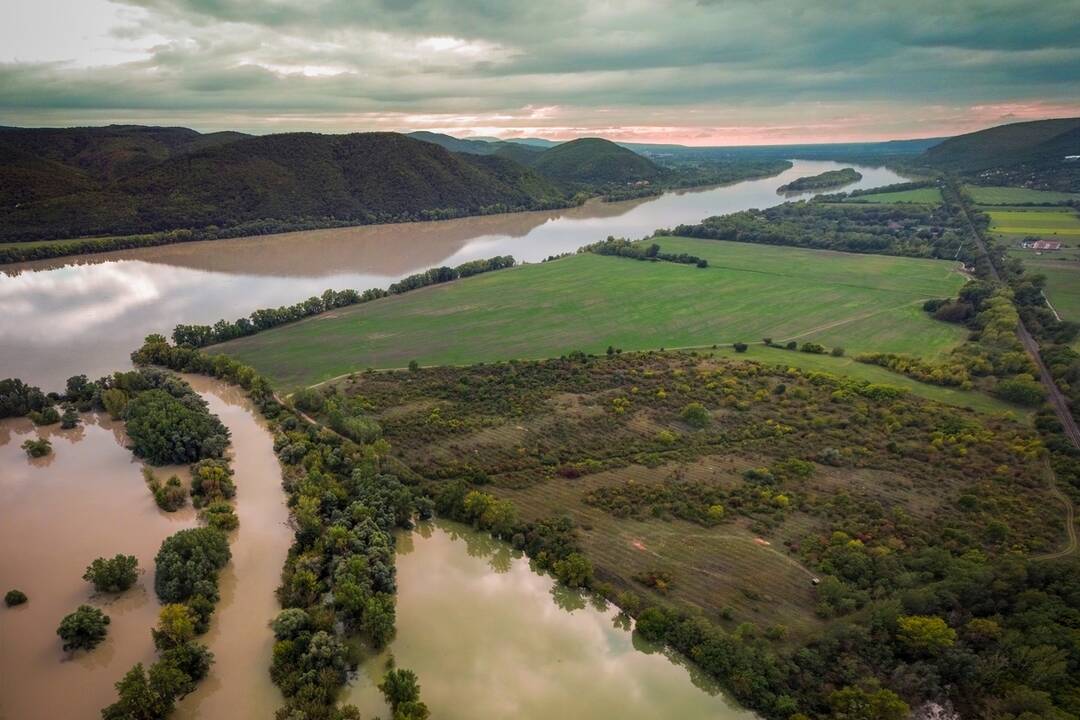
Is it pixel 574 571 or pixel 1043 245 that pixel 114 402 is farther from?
pixel 1043 245

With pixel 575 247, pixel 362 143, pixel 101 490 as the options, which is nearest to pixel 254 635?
pixel 101 490

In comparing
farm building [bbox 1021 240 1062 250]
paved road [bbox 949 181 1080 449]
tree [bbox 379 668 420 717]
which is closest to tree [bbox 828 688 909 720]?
tree [bbox 379 668 420 717]

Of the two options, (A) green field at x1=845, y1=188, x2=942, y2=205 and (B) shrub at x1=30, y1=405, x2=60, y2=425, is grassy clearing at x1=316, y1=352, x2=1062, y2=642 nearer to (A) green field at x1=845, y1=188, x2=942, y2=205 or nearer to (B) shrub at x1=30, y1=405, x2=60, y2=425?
(B) shrub at x1=30, y1=405, x2=60, y2=425

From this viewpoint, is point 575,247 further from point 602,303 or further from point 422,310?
point 422,310

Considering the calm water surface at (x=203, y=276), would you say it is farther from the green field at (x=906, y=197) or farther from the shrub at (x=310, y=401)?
the green field at (x=906, y=197)

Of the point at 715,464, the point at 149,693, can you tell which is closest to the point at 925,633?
the point at 715,464
